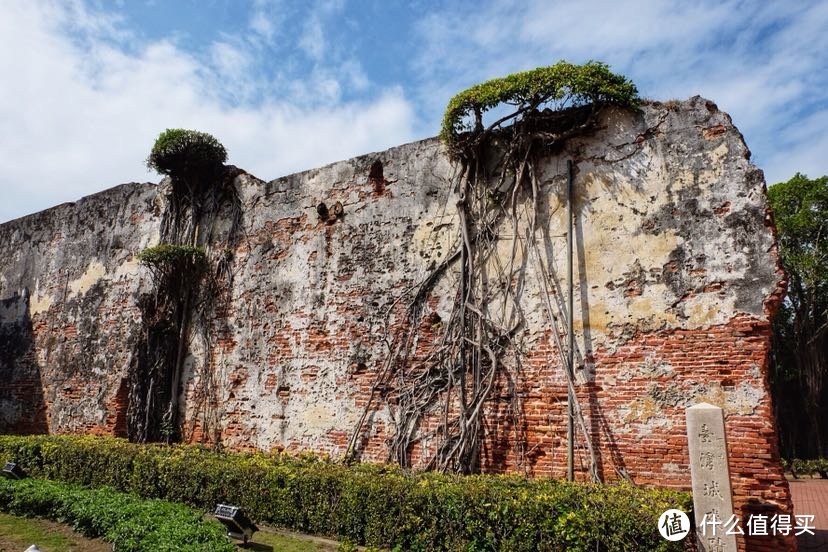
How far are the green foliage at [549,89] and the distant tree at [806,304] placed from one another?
1226 cm

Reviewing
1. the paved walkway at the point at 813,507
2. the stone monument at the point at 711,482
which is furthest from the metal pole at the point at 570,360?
the paved walkway at the point at 813,507

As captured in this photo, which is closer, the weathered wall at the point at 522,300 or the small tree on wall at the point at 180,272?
the weathered wall at the point at 522,300

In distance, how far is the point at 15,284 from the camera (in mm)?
12203

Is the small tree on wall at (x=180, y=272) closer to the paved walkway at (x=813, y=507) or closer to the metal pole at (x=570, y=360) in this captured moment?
the metal pole at (x=570, y=360)

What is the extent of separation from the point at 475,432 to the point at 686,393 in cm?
207

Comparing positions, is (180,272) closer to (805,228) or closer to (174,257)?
(174,257)

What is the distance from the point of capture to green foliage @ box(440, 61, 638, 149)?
6027mm

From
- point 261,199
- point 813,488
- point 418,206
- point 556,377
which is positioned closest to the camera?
point 556,377

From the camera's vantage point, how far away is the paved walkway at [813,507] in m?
6.09

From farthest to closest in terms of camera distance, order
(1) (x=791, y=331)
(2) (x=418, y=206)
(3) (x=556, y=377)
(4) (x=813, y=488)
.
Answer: (1) (x=791, y=331) → (4) (x=813, y=488) → (2) (x=418, y=206) → (3) (x=556, y=377)

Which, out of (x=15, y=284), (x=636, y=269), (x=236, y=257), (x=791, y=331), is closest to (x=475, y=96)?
(x=636, y=269)

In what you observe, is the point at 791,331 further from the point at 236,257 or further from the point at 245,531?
the point at 245,531

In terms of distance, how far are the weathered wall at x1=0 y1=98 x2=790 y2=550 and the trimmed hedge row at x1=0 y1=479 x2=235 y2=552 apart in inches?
78.5

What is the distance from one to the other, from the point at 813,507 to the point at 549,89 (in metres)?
7.61
